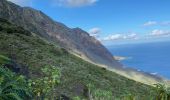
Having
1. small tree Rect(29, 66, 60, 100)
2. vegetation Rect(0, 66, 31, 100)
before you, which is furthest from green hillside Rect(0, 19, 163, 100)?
vegetation Rect(0, 66, 31, 100)

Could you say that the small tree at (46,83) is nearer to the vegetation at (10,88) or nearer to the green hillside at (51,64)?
the vegetation at (10,88)

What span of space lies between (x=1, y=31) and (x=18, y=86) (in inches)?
2830

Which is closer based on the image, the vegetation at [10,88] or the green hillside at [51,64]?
the vegetation at [10,88]

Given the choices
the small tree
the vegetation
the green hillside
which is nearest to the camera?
the vegetation

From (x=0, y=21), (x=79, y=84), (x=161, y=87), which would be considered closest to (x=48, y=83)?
(x=161, y=87)

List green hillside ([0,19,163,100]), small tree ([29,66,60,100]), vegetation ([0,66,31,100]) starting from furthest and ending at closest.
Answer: green hillside ([0,19,163,100]) < small tree ([29,66,60,100]) < vegetation ([0,66,31,100])

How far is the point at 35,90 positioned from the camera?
3042cm

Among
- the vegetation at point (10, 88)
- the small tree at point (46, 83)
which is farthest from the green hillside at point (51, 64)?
the vegetation at point (10, 88)

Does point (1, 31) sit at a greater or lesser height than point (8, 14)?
lesser

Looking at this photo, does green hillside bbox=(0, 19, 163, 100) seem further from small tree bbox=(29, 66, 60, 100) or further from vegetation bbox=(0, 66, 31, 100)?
vegetation bbox=(0, 66, 31, 100)

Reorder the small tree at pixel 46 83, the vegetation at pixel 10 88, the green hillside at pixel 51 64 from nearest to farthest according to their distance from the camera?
1. the vegetation at pixel 10 88
2. the small tree at pixel 46 83
3. the green hillside at pixel 51 64

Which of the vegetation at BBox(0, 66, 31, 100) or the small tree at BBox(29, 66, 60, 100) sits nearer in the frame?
the vegetation at BBox(0, 66, 31, 100)

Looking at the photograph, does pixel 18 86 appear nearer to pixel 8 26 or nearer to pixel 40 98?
pixel 40 98

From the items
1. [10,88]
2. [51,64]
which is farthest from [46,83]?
[51,64]
